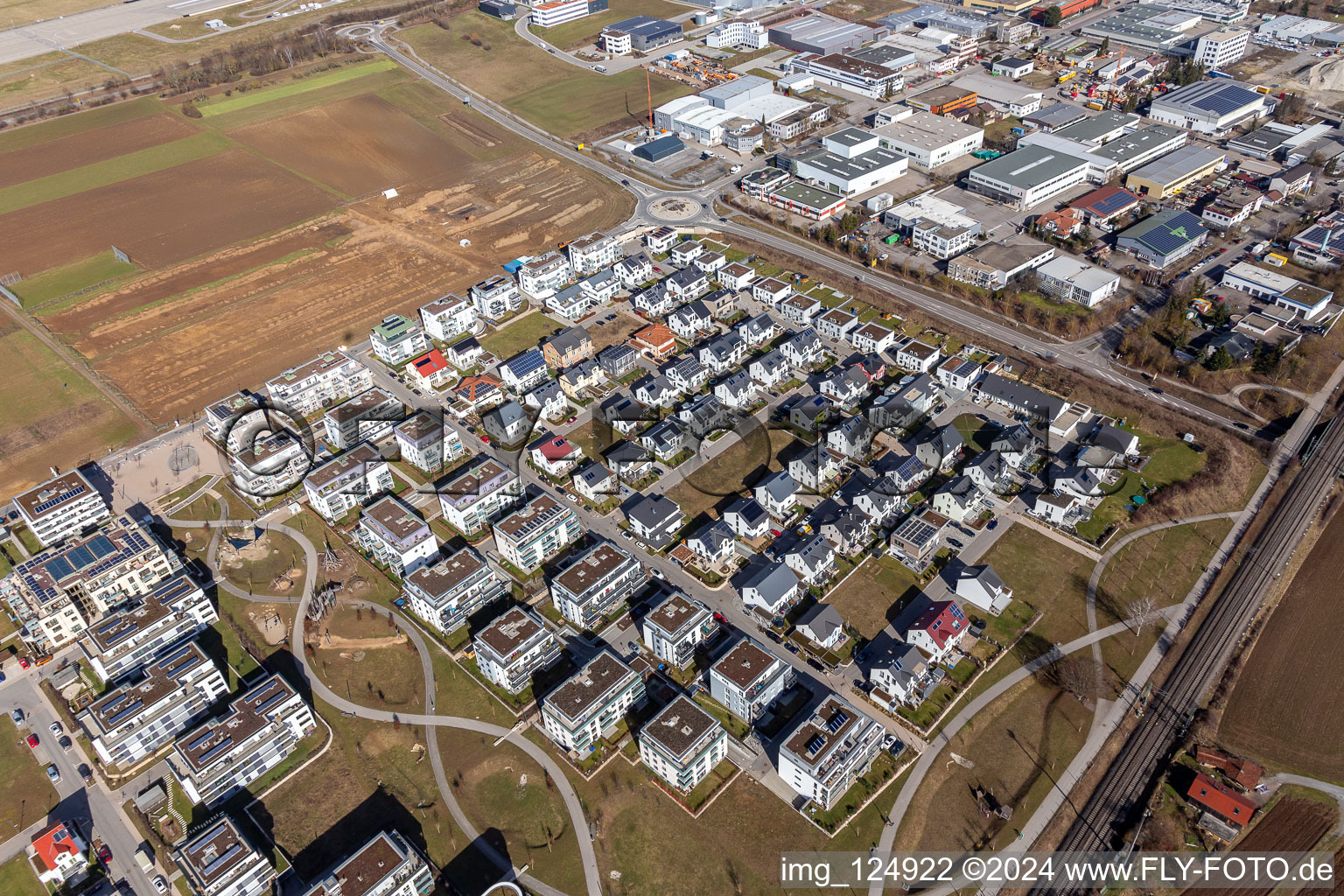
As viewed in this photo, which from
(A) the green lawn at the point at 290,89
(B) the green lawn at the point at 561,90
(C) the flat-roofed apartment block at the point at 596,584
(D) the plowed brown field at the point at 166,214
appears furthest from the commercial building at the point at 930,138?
(A) the green lawn at the point at 290,89

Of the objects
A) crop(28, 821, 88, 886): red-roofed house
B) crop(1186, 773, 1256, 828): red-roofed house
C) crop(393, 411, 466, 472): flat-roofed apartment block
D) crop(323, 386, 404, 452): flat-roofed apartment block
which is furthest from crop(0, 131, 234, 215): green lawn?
crop(1186, 773, 1256, 828): red-roofed house

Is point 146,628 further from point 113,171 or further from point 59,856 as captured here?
point 113,171

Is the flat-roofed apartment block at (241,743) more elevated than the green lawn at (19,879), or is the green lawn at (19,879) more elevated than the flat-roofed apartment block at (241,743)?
the flat-roofed apartment block at (241,743)

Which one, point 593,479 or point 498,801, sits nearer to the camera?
point 498,801

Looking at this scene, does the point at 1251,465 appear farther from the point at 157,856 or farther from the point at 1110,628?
the point at 157,856

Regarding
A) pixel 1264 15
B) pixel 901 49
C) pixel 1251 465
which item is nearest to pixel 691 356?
pixel 1251 465

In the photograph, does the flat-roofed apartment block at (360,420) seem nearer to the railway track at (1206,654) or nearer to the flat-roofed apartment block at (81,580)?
the flat-roofed apartment block at (81,580)

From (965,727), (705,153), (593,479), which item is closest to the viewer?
(965,727)
